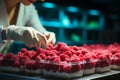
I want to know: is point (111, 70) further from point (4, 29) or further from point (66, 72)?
point (4, 29)

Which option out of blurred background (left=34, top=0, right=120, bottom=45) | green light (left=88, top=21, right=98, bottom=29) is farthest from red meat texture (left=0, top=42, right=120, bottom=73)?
green light (left=88, top=21, right=98, bottom=29)

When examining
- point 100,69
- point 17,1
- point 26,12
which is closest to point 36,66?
point 100,69

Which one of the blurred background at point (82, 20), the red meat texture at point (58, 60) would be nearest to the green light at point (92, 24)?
the blurred background at point (82, 20)

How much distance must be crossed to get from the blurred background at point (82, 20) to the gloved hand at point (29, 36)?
275 cm

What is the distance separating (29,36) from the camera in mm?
1444

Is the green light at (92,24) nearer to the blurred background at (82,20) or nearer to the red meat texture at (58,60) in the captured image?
the blurred background at (82,20)

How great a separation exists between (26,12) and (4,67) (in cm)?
96

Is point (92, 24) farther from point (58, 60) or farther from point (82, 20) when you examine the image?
point (58, 60)

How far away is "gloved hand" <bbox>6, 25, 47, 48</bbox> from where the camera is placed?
4.72 ft

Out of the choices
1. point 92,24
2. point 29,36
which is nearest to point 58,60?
point 29,36

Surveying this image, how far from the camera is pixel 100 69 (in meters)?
1.54

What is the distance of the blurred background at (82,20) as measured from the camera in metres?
4.62

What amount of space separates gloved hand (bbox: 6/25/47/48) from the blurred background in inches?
108

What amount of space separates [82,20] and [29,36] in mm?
3930
